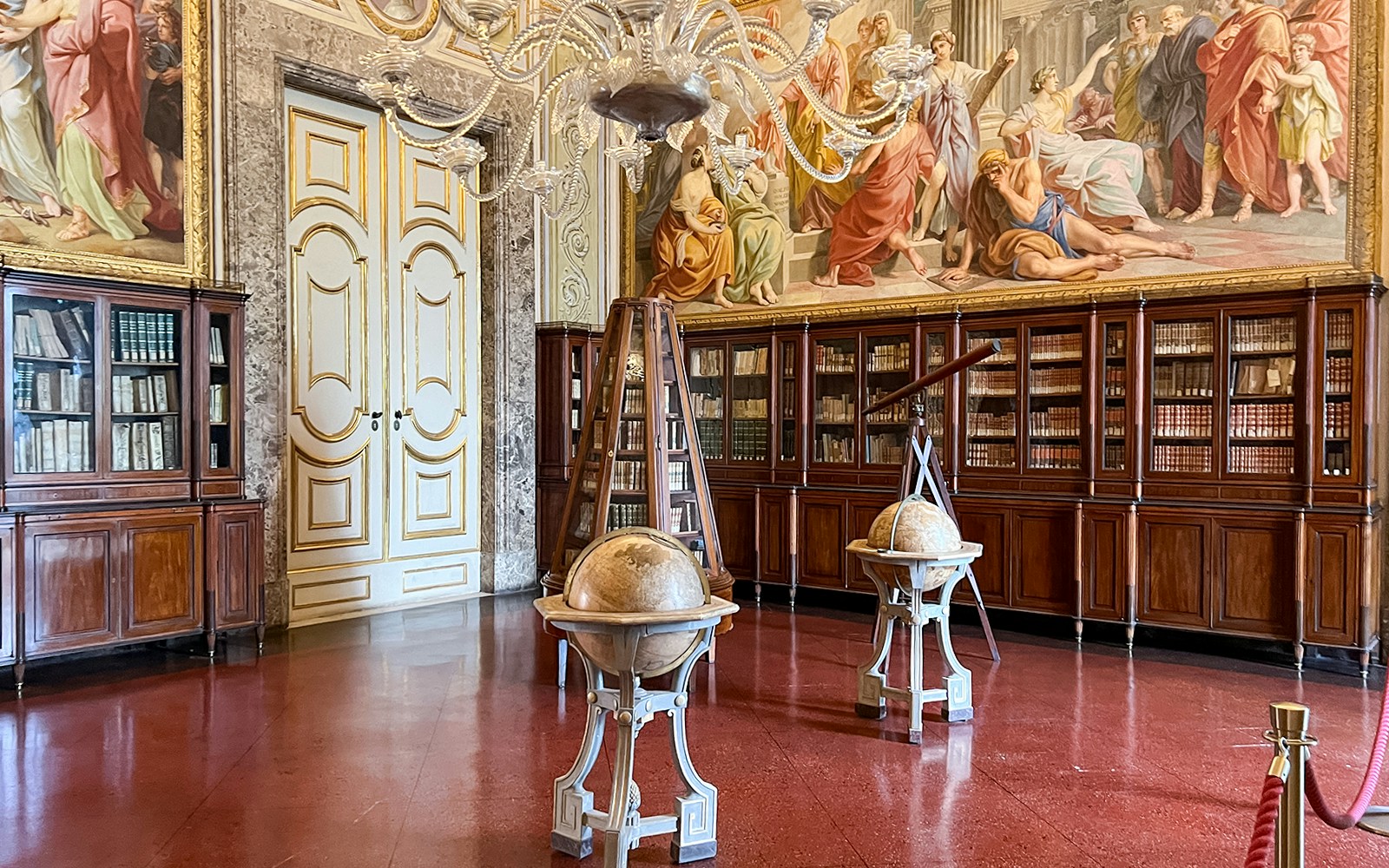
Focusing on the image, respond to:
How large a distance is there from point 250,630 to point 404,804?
4202mm

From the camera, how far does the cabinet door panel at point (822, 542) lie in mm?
8797

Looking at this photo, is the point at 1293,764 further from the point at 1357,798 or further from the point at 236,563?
the point at 236,563

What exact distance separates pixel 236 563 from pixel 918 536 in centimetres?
471

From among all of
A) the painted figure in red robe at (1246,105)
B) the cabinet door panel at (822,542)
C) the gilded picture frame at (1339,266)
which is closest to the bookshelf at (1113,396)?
the gilded picture frame at (1339,266)

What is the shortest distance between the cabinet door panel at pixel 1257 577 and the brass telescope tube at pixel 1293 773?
5.01 metres

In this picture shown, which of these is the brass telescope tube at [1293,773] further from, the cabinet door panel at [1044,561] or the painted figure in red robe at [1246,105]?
the painted figure in red robe at [1246,105]

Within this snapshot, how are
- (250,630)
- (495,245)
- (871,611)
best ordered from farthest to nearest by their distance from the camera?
A: (495,245), (871,611), (250,630)

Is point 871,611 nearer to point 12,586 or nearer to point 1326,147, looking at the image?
point 1326,147

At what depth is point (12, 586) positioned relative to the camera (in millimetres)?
5895

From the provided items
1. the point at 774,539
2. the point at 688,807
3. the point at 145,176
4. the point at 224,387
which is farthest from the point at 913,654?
the point at 145,176

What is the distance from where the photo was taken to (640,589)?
11.0 ft

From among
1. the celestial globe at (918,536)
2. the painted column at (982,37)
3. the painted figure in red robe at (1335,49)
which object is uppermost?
the painted column at (982,37)

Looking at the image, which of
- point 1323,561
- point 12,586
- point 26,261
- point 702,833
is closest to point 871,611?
→ point 1323,561

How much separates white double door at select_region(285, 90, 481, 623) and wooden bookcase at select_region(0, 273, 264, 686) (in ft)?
3.70
